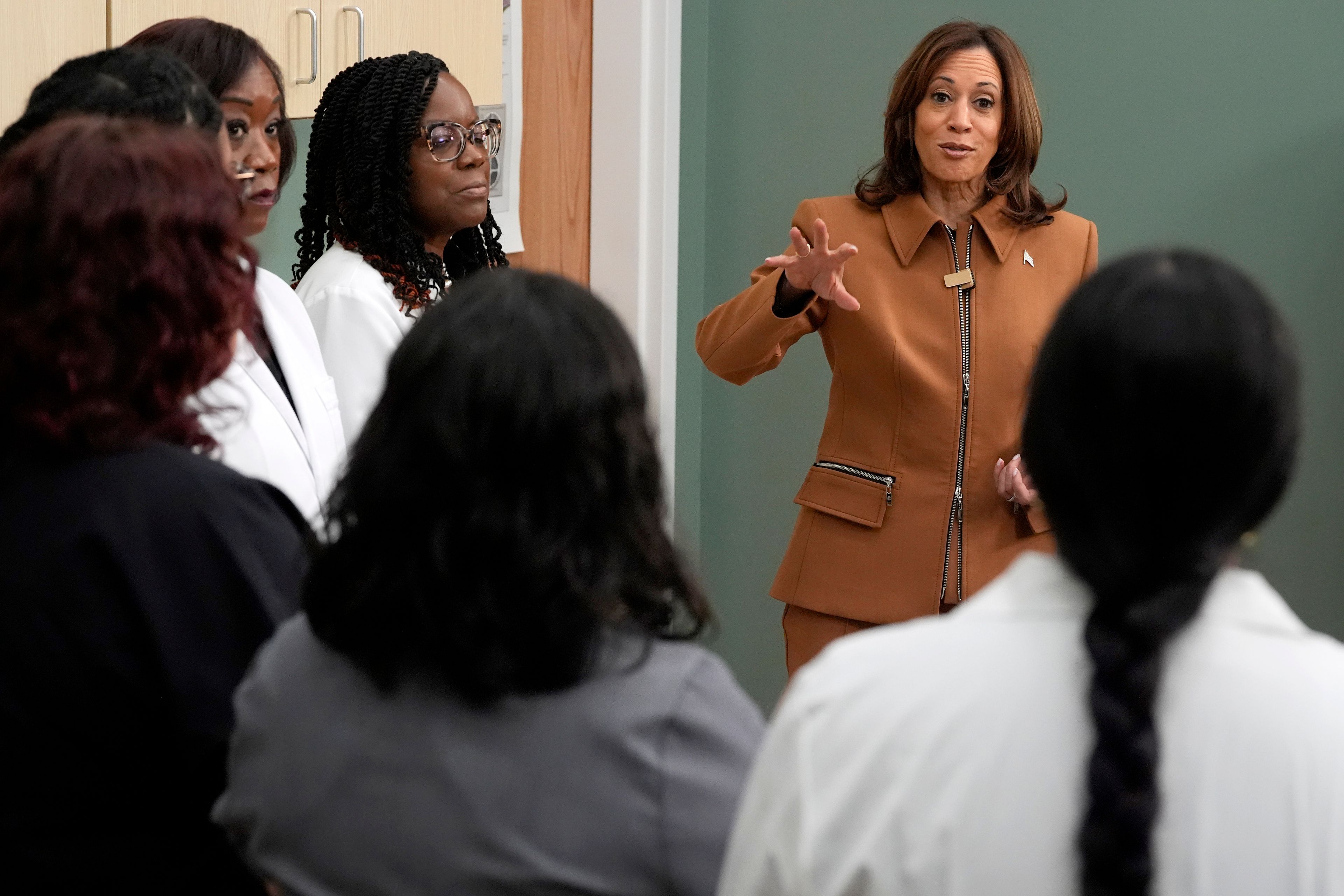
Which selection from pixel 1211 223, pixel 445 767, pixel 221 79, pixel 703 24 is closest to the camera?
pixel 445 767

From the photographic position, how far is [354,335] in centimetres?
201

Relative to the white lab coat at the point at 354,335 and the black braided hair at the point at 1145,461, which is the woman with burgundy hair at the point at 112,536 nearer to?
the black braided hair at the point at 1145,461

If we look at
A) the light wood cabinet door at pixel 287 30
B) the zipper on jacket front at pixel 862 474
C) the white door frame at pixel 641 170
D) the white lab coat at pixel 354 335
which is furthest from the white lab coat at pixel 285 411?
the white door frame at pixel 641 170

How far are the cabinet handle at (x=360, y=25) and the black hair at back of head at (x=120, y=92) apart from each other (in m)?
0.96

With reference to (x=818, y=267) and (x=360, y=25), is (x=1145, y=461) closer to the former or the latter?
(x=818, y=267)

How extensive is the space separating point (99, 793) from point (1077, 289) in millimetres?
784

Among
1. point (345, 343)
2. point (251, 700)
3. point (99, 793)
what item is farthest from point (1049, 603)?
point (345, 343)

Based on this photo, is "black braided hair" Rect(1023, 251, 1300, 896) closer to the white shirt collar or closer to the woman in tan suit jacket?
the white shirt collar

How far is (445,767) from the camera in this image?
36.0 inches

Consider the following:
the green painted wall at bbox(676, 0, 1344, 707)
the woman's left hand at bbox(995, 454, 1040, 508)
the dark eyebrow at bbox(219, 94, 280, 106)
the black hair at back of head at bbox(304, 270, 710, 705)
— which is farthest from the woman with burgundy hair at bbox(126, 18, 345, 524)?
the green painted wall at bbox(676, 0, 1344, 707)

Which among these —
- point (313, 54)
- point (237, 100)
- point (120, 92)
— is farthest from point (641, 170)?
point (120, 92)

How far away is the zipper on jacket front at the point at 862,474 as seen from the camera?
2.23 meters

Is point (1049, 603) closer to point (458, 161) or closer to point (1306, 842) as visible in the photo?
point (1306, 842)

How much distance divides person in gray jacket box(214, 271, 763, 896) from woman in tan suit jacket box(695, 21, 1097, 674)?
1.26 m
